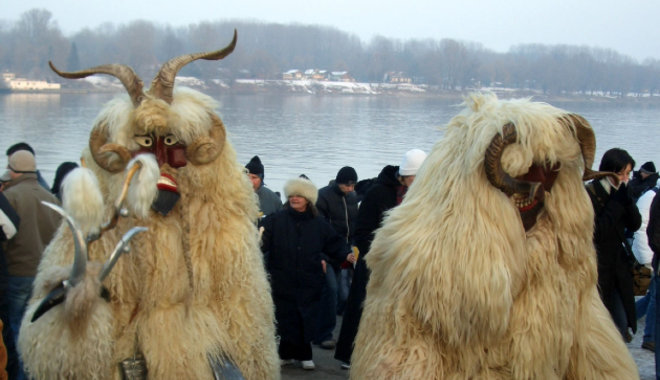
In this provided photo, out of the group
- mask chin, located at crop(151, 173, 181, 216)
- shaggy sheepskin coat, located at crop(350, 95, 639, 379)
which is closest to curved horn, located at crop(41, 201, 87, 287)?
mask chin, located at crop(151, 173, 181, 216)

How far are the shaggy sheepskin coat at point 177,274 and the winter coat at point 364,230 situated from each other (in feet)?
3.67

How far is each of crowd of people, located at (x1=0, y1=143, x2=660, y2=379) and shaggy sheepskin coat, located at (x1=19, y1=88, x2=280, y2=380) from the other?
0.97 meters

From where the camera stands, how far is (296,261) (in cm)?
685

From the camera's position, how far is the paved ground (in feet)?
22.7

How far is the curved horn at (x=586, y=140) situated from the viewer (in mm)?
3720

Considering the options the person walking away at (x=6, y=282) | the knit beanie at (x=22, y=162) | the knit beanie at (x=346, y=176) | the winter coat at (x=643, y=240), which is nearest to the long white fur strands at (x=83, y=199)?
the person walking away at (x=6, y=282)

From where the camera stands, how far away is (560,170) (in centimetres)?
375

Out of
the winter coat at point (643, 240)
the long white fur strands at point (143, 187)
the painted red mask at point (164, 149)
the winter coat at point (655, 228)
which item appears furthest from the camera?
the winter coat at point (643, 240)

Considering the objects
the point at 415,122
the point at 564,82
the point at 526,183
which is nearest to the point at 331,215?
the point at 526,183

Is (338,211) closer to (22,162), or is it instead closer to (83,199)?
(22,162)

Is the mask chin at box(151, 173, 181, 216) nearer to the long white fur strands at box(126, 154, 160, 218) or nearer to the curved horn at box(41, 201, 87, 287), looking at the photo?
the long white fur strands at box(126, 154, 160, 218)

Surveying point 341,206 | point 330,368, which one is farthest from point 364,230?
point 341,206

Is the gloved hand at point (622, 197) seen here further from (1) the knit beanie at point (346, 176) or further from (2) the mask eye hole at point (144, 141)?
(2) the mask eye hole at point (144, 141)

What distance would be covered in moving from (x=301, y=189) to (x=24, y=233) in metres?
2.33
